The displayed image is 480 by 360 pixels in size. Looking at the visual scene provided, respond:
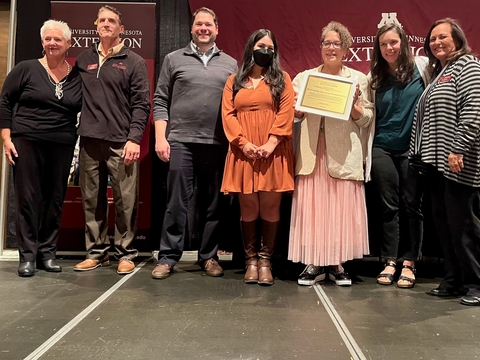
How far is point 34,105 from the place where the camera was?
9.33 feet

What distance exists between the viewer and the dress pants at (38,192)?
2.82 metres

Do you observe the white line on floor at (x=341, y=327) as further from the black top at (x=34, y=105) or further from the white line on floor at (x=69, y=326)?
the black top at (x=34, y=105)

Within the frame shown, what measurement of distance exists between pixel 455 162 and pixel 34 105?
7.95ft

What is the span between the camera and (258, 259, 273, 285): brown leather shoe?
Result: 2.54 m

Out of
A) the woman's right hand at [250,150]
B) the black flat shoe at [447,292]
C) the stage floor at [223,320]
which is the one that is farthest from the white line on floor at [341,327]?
the woman's right hand at [250,150]

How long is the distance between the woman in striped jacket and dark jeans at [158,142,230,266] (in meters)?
1.16

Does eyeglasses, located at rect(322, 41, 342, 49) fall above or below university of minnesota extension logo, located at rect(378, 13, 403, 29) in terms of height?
below

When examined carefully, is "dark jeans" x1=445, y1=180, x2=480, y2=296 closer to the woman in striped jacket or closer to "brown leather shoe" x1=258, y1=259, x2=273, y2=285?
the woman in striped jacket

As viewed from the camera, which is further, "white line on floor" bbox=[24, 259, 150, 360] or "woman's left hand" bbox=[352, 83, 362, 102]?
"woman's left hand" bbox=[352, 83, 362, 102]

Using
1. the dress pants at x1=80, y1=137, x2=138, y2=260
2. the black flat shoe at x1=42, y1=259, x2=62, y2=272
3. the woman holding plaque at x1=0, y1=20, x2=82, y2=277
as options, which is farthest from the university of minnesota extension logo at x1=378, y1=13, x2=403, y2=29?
the black flat shoe at x1=42, y1=259, x2=62, y2=272

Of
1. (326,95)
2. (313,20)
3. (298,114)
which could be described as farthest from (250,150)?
(313,20)

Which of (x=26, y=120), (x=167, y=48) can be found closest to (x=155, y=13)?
(x=167, y=48)

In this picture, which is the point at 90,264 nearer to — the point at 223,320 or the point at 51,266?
the point at 51,266

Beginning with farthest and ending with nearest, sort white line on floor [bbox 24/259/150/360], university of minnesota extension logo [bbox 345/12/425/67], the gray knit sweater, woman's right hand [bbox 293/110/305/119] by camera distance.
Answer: university of minnesota extension logo [bbox 345/12/425/67] → the gray knit sweater → woman's right hand [bbox 293/110/305/119] → white line on floor [bbox 24/259/150/360]
